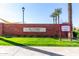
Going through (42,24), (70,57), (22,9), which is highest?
(22,9)

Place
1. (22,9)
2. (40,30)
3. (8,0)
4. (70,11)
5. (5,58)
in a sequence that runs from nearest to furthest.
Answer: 1. (5,58)
2. (8,0)
3. (70,11)
4. (40,30)
5. (22,9)

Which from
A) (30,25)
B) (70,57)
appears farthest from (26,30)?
(70,57)

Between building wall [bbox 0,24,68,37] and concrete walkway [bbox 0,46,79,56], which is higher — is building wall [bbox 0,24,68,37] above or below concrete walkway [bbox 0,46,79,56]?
above

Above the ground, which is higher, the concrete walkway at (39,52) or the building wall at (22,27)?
the building wall at (22,27)

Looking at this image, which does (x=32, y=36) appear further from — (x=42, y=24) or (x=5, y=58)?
(x=5, y=58)

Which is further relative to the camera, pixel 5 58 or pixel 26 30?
pixel 26 30

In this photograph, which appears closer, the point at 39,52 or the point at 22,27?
the point at 39,52

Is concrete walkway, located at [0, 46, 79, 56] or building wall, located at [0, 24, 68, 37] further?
building wall, located at [0, 24, 68, 37]

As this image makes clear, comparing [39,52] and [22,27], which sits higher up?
[22,27]

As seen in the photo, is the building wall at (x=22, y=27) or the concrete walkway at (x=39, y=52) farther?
the building wall at (x=22, y=27)

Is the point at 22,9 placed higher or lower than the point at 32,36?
higher

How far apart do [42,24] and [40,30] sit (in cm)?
76

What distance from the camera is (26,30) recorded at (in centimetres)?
2777

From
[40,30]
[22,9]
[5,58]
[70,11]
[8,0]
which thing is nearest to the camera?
[5,58]
